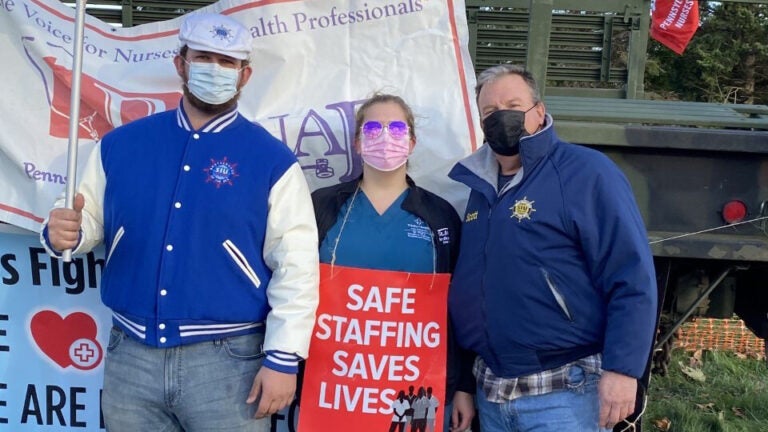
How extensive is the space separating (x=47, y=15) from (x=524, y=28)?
2855 mm

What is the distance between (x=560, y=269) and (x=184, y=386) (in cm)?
116

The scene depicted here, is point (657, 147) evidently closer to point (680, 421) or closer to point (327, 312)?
point (327, 312)

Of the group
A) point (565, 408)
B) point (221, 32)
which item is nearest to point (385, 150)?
point (221, 32)

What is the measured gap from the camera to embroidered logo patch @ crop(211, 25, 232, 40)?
252cm

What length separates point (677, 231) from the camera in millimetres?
2928

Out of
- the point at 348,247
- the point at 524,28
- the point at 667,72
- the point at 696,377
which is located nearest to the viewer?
the point at 348,247

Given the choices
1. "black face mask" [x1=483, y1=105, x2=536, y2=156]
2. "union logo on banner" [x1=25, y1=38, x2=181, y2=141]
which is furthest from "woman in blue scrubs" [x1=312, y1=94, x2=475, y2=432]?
"union logo on banner" [x1=25, y1=38, x2=181, y2=141]

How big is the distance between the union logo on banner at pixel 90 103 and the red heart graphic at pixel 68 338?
72cm

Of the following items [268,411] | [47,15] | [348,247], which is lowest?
[268,411]

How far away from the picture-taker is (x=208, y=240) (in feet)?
8.09

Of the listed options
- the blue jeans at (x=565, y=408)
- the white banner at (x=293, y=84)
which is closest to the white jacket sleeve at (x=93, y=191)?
the white banner at (x=293, y=84)

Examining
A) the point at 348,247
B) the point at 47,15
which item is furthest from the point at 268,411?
the point at 47,15

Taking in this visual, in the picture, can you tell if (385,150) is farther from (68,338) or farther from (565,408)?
(68,338)

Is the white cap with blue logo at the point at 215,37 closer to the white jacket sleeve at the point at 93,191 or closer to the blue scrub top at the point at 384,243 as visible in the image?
the white jacket sleeve at the point at 93,191
